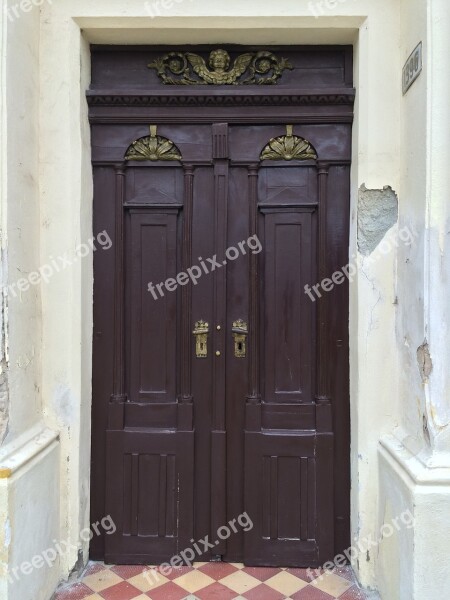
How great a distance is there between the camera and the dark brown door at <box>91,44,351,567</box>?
2.88 m

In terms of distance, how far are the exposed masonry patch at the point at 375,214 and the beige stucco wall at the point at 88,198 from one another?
0.04 meters

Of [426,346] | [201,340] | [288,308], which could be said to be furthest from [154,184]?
[426,346]

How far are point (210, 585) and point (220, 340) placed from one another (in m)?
1.27

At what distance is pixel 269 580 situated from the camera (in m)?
2.77

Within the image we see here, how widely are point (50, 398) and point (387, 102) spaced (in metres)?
2.31

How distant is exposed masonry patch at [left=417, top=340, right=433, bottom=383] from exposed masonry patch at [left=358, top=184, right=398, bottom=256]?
59cm

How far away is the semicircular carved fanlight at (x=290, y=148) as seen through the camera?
288 centimetres

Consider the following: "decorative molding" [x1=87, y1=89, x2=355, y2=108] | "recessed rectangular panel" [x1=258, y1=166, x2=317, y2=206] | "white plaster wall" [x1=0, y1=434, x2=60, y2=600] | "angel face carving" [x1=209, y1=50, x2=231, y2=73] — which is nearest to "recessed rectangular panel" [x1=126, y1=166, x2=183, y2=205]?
"decorative molding" [x1=87, y1=89, x2=355, y2=108]

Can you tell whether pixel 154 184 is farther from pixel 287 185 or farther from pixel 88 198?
pixel 287 185

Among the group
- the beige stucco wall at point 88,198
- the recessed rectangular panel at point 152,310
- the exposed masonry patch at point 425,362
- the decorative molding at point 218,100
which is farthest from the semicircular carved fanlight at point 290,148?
the exposed masonry patch at point 425,362

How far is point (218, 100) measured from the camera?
Answer: 2855 millimetres

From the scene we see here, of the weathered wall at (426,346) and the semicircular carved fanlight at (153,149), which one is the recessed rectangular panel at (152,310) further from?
the weathered wall at (426,346)

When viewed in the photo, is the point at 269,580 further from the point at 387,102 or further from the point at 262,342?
the point at 387,102

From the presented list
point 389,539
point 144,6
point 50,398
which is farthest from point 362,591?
point 144,6
